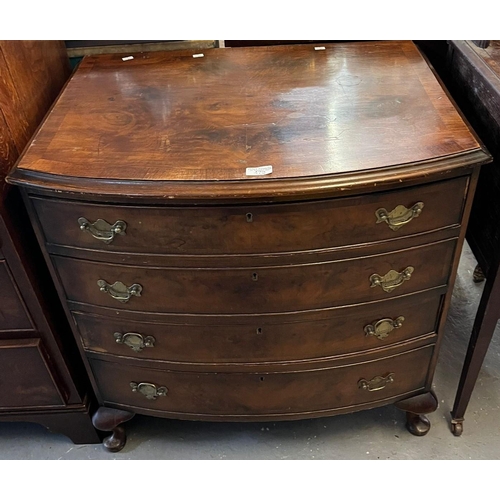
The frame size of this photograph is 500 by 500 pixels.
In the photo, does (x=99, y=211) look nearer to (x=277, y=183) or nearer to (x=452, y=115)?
(x=277, y=183)

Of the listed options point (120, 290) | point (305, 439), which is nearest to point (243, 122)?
point (120, 290)

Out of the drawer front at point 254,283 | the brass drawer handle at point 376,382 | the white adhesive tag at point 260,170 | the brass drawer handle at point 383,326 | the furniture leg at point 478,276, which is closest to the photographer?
the white adhesive tag at point 260,170

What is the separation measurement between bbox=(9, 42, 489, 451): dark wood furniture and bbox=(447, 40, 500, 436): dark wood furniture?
97 mm

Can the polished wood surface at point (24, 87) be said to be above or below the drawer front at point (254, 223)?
above

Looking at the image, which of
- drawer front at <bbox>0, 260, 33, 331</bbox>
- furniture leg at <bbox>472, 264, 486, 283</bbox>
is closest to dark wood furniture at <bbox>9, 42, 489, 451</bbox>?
drawer front at <bbox>0, 260, 33, 331</bbox>

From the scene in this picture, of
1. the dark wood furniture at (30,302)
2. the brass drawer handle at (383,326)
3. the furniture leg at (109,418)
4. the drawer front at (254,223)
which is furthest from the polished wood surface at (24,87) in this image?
the brass drawer handle at (383,326)

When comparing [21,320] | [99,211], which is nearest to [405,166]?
[99,211]

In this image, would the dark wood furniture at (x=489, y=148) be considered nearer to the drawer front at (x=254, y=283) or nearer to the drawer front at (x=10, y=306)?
the drawer front at (x=254, y=283)

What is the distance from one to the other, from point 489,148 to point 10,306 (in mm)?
1078

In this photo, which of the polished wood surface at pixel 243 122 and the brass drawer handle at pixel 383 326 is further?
the brass drawer handle at pixel 383 326

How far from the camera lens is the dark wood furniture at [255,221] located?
0.94 metres

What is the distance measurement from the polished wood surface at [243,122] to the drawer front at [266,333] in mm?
327

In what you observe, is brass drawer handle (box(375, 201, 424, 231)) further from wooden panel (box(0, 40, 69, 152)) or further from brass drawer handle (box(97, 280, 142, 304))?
wooden panel (box(0, 40, 69, 152))

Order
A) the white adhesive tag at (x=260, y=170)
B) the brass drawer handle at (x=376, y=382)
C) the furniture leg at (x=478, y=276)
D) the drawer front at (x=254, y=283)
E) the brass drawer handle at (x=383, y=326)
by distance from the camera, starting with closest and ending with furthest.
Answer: the white adhesive tag at (x=260, y=170), the drawer front at (x=254, y=283), the brass drawer handle at (x=383, y=326), the brass drawer handle at (x=376, y=382), the furniture leg at (x=478, y=276)
